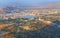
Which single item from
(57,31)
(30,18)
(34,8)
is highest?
(34,8)

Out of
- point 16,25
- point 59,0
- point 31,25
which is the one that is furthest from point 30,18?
point 59,0

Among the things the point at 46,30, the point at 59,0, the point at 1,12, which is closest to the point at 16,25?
the point at 1,12

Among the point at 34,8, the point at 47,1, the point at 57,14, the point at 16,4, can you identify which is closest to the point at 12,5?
the point at 16,4

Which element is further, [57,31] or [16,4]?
[16,4]

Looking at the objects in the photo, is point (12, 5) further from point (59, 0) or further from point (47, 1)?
point (59, 0)

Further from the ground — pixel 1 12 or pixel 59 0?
pixel 59 0

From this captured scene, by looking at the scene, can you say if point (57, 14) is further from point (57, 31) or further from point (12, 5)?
point (12, 5)

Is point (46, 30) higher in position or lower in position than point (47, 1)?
lower
